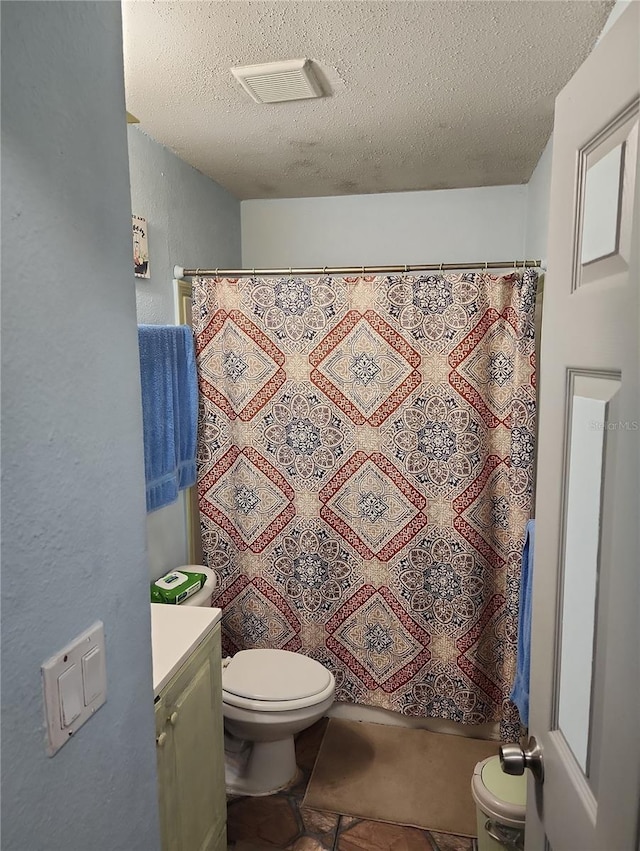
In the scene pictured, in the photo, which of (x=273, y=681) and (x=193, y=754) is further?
(x=273, y=681)

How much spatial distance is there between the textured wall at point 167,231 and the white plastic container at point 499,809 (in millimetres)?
1342

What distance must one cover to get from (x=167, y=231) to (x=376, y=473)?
1276 millimetres

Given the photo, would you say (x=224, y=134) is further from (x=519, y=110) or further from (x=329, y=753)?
(x=329, y=753)

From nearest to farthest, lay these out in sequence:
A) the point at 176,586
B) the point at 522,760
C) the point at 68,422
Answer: the point at 68,422, the point at 522,760, the point at 176,586

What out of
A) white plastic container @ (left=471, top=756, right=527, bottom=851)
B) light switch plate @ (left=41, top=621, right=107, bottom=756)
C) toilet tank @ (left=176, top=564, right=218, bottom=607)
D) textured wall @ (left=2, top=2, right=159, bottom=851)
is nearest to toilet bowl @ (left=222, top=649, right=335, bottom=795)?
toilet tank @ (left=176, top=564, right=218, bottom=607)

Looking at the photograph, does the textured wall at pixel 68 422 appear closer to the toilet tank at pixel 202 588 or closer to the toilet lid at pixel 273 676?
the toilet lid at pixel 273 676

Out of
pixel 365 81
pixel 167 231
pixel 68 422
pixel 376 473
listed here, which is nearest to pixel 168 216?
pixel 167 231

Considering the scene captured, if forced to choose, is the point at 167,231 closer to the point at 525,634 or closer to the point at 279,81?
the point at 279,81

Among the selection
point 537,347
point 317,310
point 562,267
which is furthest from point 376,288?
point 562,267

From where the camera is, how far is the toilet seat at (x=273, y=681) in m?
2.02

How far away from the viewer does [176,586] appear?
6.94ft

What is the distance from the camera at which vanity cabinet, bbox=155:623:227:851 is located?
138cm

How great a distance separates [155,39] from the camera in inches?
58.2

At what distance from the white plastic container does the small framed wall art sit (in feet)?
6.45
